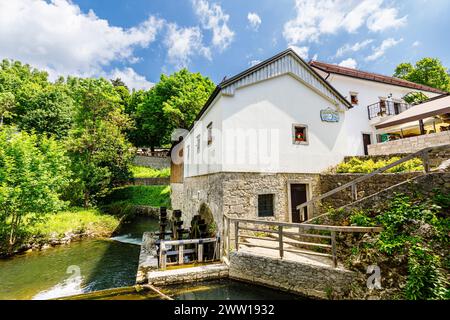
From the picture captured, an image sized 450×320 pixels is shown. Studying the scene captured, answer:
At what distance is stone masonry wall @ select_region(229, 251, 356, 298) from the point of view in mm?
5230

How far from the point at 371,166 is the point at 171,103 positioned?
25.6 meters

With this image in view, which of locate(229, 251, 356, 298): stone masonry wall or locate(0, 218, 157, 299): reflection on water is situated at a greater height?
locate(229, 251, 356, 298): stone masonry wall

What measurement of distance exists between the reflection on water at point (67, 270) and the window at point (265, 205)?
19.6 ft

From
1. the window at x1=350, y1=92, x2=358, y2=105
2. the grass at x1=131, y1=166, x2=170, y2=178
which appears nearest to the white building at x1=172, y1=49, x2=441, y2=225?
the window at x1=350, y1=92, x2=358, y2=105

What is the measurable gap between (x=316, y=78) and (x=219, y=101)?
16.7 ft

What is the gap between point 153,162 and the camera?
32.7 metres

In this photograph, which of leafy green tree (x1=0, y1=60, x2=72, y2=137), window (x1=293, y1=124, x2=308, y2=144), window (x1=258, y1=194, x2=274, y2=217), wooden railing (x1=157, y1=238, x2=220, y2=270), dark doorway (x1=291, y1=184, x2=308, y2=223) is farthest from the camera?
leafy green tree (x1=0, y1=60, x2=72, y2=137)

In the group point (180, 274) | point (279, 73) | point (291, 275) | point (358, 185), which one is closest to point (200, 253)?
point (180, 274)

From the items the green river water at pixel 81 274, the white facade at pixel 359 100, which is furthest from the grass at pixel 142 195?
the white facade at pixel 359 100

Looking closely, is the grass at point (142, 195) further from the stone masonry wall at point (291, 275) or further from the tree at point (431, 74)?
the tree at point (431, 74)

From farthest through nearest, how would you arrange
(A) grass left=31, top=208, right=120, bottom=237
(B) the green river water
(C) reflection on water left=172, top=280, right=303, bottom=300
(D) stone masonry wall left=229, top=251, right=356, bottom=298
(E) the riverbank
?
(A) grass left=31, top=208, right=120, bottom=237, (E) the riverbank, (B) the green river water, (C) reflection on water left=172, top=280, right=303, bottom=300, (D) stone masonry wall left=229, top=251, right=356, bottom=298

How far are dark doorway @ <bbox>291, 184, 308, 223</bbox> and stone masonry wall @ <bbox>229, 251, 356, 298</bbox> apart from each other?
3.05 metres

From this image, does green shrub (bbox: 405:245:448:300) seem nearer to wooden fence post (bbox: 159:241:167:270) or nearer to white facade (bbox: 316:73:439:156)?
wooden fence post (bbox: 159:241:167:270)

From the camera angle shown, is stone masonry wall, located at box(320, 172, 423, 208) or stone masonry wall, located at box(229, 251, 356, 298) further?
stone masonry wall, located at box(320, 172, 423, 208)
